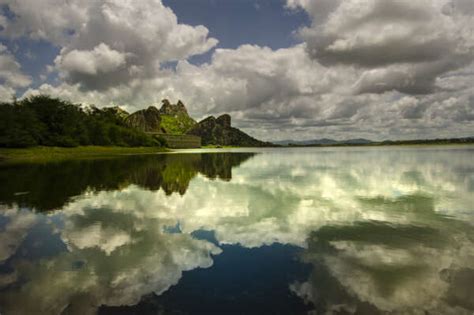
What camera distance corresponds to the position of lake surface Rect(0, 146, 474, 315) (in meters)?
8.97

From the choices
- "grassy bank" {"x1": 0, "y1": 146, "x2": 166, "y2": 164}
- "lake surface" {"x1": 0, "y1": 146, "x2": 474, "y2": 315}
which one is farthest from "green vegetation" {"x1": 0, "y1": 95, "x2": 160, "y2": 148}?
"lake surface" {"x1": 0, "y1": 146, "x2": 474, "y2": 315}

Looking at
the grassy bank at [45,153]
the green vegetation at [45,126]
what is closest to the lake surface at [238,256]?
the grassy bank at [45,153]

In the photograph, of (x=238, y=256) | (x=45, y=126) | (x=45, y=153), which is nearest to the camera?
(x=238, y=256)

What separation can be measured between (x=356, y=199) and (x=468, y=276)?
15283mm

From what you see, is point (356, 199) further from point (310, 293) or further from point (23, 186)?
point (23, 186)

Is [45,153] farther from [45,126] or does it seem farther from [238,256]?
[238,256]

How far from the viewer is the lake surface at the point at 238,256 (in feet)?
29.4

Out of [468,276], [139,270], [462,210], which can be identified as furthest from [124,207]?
[462,210]

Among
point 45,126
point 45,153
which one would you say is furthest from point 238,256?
point 45,126

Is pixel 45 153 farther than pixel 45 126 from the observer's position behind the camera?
No

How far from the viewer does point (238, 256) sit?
12781 millimetres

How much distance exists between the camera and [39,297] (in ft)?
30.7

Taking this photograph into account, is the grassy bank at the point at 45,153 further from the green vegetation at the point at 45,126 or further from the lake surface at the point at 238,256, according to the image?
the lake surface at the point at 238,256

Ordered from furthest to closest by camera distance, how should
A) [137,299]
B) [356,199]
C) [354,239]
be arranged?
1. [356,199]
2. [354,239]
3. [137,299]
